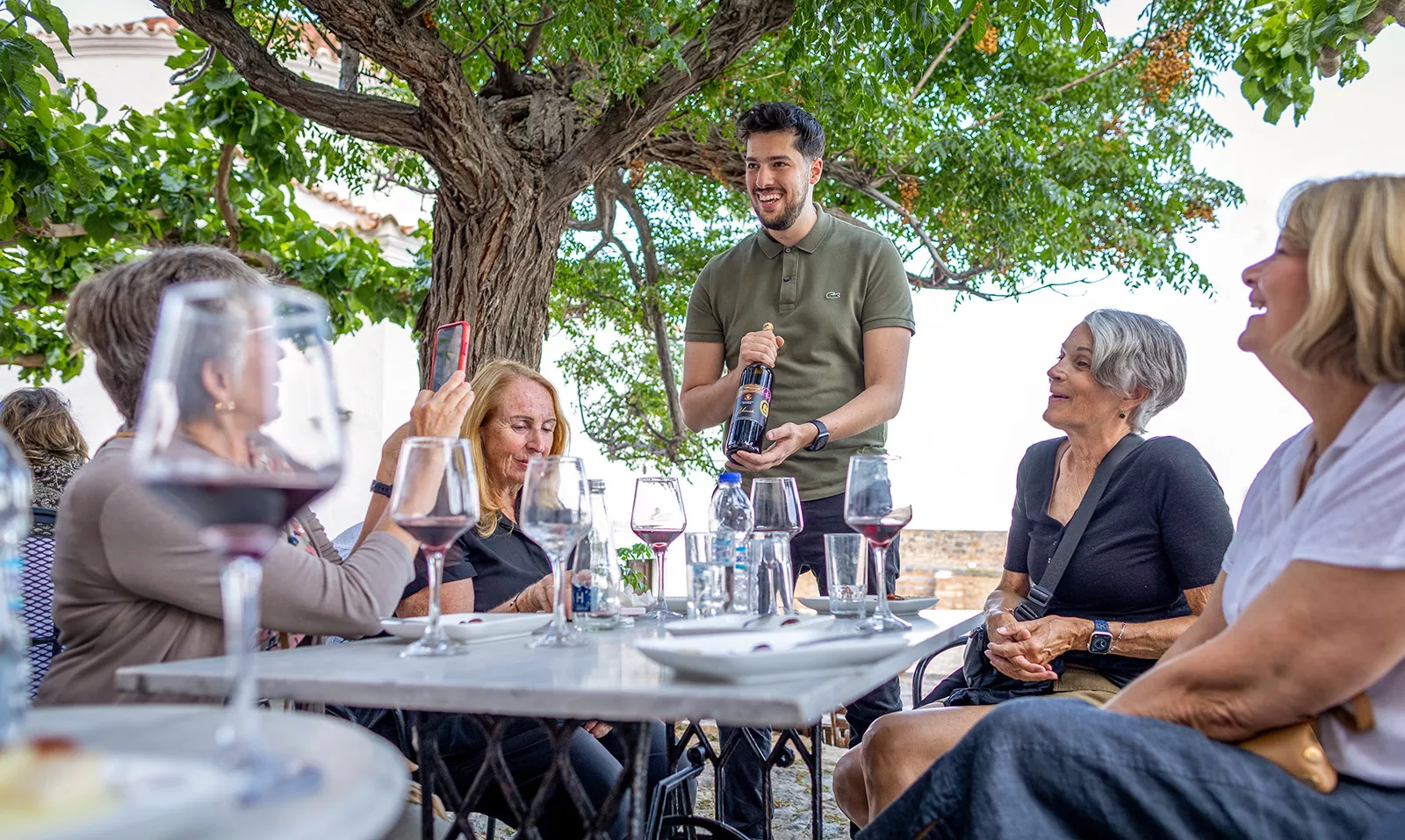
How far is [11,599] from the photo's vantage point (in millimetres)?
840

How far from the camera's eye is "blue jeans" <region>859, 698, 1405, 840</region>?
125 cm

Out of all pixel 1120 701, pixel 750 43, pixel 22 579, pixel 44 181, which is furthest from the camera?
pixel 44 181

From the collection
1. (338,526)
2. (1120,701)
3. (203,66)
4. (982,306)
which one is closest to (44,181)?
(203,66)

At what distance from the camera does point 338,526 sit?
1009 centimetres

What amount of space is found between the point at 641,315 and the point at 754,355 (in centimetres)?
456

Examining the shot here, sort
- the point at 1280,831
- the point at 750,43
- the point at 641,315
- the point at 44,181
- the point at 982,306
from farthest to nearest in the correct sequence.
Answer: the point at 982,306 → the point at 641,315 → the point at 44,181 → the point at 750,43 → the point at 1280,831

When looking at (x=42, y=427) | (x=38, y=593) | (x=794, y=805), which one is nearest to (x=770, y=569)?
(x=38, y=593)

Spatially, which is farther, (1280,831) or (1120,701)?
(1120,701)

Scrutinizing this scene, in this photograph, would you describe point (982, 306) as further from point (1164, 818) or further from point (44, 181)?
point (1164, 818)

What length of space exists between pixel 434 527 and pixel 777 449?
55.8 inches

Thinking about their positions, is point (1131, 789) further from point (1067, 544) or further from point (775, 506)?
point (1067, 544)

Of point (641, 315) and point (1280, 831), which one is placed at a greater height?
point (641, 315)

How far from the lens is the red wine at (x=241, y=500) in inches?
29.1

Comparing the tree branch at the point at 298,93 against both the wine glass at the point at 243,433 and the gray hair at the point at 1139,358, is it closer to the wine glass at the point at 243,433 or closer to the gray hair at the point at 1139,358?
Result: the gray hair at the point at 1139,358
